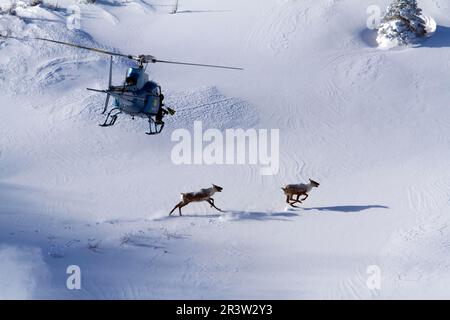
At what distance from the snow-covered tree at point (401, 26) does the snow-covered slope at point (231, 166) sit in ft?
2.12

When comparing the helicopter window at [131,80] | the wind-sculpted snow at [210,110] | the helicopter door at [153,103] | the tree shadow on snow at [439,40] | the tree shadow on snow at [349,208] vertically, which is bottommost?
the tree shadow on snow at [349,208]

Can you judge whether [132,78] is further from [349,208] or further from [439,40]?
[439,40]

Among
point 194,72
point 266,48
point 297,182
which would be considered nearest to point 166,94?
point 194,72

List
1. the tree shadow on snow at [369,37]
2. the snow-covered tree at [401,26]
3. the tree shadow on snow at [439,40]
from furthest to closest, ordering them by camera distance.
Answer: the tree shadow on snow at [369,37] → the tree shadow on snow at [439,40] → the snow-covered tree at [401,26]

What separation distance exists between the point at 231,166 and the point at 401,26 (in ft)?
40.8

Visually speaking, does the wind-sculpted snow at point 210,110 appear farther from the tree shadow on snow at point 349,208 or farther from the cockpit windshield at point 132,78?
the cockpit windshield at point 132,78

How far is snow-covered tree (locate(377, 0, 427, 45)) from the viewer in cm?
2978

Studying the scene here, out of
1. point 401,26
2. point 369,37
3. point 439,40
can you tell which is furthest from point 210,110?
point 439,40

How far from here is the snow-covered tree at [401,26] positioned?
29781 millimetres

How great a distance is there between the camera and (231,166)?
24281 millimetres

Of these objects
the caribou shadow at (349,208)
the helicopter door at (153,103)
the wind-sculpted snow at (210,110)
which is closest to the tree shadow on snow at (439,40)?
the wind-sculpted snow at (210,110)

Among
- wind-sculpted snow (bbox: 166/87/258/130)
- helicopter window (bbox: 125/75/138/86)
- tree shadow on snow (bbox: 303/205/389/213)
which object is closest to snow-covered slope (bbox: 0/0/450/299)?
wind-sculpted snow (bbox: 166/87/258/130)

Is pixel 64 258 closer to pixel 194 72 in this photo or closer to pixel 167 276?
pixel 167 276

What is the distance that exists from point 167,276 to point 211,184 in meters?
Answer: 6.14
